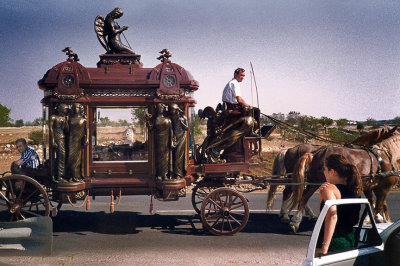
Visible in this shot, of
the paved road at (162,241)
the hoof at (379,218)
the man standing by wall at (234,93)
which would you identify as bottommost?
the paved road at (162,241)

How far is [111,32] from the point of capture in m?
6.73

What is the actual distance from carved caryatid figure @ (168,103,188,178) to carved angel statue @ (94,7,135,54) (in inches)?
61.0

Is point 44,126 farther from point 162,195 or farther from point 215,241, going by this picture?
point 215,241

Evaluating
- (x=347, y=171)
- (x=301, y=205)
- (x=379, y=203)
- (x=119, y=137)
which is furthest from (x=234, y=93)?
A: (x=347, y=171)

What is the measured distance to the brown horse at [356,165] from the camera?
21.5ft

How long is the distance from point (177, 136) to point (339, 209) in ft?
11.7

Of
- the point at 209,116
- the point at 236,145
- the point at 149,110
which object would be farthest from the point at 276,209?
the point at 149,110

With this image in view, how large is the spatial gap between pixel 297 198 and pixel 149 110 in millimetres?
3201

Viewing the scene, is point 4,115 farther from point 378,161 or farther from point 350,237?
point 350,237

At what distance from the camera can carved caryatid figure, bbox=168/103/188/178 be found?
20.3 feet

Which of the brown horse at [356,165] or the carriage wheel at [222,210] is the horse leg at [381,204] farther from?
the carriage wheel at [222,210]

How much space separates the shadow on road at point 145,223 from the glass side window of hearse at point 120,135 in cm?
147

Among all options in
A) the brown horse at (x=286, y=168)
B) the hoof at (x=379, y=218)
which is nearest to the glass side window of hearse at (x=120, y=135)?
the brown horse at (x=286, y=168)

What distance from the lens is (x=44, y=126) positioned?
6430 mm
